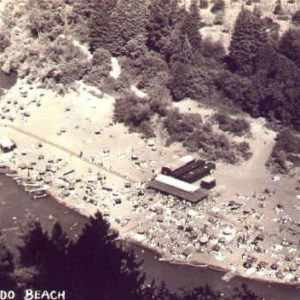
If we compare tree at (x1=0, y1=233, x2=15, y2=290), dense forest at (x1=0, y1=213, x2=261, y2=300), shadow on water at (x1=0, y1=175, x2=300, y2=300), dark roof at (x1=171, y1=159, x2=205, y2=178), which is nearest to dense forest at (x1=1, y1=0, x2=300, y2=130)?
dark roof at (x1=171, y1=159, x2=205, y2=178)

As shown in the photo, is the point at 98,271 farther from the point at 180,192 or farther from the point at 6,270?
the point at 180,192

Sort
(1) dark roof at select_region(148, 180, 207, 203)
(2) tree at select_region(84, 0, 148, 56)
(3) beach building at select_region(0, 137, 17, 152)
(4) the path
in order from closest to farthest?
(1) dark roof at select_region(148, 180, 207, 203)
(4) the path
(3) beach building at select_region(0, 137, 17, 152)
(2) tree at select_region(84, 0, 148, 56)

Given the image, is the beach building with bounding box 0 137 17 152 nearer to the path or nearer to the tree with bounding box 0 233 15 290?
the path

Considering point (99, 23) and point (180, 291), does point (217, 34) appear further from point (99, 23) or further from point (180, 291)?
point (180, 291)

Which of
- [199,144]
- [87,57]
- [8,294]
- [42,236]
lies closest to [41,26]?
[87,57]

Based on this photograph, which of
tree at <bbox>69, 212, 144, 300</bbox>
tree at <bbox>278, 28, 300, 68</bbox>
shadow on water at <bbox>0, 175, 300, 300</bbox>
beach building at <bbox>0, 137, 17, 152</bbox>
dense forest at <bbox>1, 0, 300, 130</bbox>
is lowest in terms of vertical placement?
beach building at <bbox>0, 137, 17, 152</bbox>

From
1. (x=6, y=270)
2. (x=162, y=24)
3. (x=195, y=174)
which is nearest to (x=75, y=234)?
(x=195, y=174)

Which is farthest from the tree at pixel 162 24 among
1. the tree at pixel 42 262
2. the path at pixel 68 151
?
the tree at pixel 42 262

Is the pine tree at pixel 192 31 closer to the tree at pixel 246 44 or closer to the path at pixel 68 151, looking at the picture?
the tree at pixel 246 44
